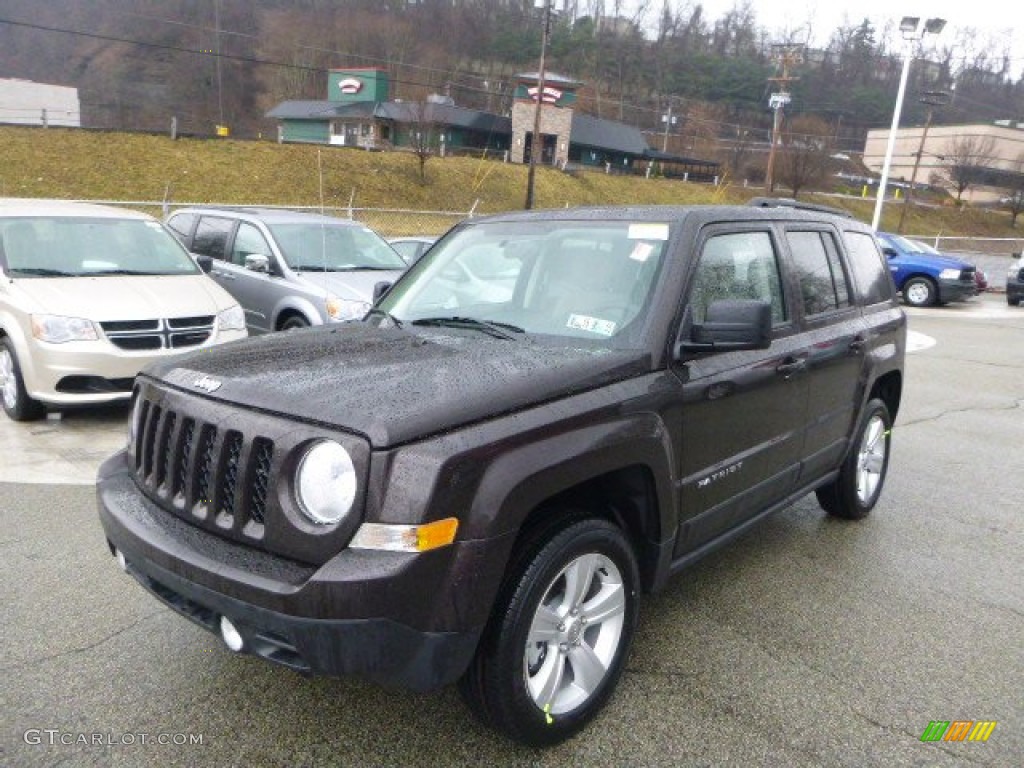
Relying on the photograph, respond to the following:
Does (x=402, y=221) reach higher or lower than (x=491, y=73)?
lower

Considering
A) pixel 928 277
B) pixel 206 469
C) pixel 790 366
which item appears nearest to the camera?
pixel 206 469

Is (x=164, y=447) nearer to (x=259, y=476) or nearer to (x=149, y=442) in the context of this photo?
(x=149, y=442)

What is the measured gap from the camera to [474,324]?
10.7 feet

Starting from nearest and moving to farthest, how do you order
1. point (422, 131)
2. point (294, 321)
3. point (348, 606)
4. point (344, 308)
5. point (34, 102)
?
point (348, 606), point (344, 308), point (294, 321), point (422, 131), point (34, 102)

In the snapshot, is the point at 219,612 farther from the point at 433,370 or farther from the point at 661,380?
the point at 661,380

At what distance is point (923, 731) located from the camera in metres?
2.81

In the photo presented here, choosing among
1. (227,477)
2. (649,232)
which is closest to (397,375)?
(227,477)

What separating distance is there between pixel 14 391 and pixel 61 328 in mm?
751

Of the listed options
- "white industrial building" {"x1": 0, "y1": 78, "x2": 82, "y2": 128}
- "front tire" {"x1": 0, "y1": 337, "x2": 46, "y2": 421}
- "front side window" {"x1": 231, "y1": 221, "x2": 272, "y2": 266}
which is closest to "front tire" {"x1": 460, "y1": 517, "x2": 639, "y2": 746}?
"front tire" {"x1": 0, "y1": 337, "x2": 46, "y2": 421}

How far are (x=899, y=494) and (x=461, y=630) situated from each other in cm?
441

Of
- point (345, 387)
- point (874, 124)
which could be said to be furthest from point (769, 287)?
point (874, 124)

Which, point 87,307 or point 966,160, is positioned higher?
point 966,160

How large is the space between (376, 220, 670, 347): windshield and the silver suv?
3.89m

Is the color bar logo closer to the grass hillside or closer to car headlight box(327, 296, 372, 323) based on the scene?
car headlight box(327, 296, 372, 323)
